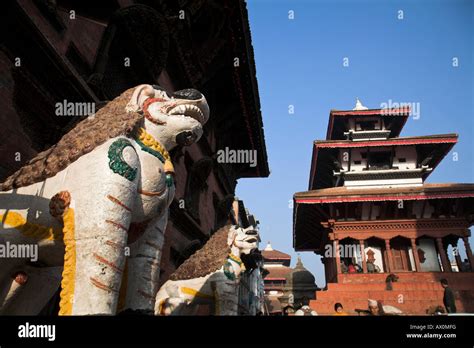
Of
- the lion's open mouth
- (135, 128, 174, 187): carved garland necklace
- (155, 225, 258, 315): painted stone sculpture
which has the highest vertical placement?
the lion's open mouth

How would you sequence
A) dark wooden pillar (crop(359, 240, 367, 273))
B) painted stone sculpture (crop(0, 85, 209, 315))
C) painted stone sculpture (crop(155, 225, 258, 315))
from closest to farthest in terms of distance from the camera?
painted stone sculpture (crop(0, 85, 209, 315)) → painted stone sculpture (crop(155, 225, 258, 315)) → dark wooden pillar (crop(359, 240, 367, 273))

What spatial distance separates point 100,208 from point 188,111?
3.39ft

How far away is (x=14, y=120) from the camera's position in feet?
10.2

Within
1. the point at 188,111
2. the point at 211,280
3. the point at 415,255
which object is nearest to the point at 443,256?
the point at 415,255

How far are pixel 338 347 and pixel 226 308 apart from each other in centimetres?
366

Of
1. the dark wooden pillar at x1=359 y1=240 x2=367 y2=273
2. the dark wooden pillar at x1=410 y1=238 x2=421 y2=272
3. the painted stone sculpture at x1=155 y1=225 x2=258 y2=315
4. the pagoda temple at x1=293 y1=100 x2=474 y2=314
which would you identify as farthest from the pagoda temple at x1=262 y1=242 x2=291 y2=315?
the painted stone sculpture at x1=155 y1=225 x2=258 y2=315

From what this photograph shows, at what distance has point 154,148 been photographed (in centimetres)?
235

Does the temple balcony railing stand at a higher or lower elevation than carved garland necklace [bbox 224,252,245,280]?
higher

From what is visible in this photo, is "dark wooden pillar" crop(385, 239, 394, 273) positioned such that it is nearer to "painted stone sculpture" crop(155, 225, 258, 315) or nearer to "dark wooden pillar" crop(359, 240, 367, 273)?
"dark wooden pillar" crop(359, 240, 367, 273)

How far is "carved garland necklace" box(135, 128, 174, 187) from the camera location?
7.54 ft

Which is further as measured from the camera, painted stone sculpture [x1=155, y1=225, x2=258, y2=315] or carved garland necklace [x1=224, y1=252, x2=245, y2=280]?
carved garland necklace [x1=224, y1=252, x2=245, y2=280]

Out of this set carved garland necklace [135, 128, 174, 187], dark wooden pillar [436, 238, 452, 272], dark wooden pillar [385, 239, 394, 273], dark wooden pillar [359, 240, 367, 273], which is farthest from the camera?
dark wooden pillar [385, 239, 394, 273]

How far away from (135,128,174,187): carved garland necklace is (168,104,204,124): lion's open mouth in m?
0.27

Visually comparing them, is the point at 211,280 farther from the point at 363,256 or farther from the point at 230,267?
the point at 363,256
